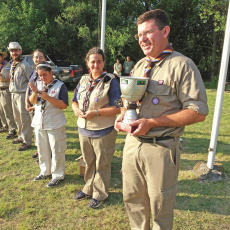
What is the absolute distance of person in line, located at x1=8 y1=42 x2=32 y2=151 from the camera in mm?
4785

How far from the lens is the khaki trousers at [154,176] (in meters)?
1.87

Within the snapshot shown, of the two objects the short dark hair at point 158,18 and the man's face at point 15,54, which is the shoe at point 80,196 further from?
the man's face at point 15,54

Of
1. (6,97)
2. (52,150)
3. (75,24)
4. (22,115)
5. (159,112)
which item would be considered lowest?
(52,150)

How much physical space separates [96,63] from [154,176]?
156 centimetres

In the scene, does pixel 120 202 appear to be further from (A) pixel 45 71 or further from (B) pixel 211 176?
(A) pixel 45 71

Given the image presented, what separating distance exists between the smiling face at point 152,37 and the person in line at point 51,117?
6.06 feet

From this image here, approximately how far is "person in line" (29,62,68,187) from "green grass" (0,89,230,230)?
38 centimetres

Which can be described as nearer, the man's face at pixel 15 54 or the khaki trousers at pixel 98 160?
the khaki trousers at pixel 98 160

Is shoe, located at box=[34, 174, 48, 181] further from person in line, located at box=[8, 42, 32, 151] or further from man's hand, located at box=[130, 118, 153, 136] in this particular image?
man's hand, located at box=[130, 118, 153, 136]

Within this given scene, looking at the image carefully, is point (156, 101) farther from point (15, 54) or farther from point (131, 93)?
point (15, 54)

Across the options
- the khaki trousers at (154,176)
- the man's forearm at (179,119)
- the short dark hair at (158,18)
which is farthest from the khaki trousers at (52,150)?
the short dark hair at (158,18)

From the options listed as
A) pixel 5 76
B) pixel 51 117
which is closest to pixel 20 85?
pixel 5 76

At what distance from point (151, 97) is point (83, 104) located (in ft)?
4.08

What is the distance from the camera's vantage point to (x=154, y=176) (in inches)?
75.3
